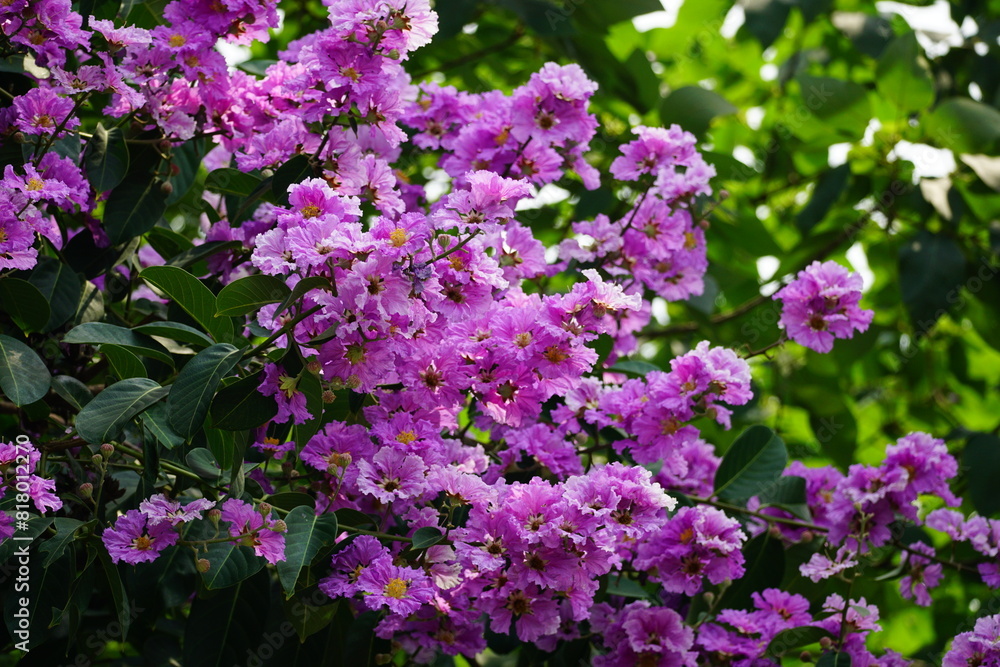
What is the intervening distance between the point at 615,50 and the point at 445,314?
207 centimetres

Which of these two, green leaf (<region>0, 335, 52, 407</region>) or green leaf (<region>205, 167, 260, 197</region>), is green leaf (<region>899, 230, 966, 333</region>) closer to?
green leaf (<region>205, 167, 260, 197</region>)

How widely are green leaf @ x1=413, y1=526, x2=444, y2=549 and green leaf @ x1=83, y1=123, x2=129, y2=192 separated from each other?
76cm

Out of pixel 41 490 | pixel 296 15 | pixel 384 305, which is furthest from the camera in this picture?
pixel 296 15

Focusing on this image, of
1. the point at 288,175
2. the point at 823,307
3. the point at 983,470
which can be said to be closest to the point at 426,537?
the point at 288,175

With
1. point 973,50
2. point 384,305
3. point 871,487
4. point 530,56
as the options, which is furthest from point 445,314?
point 973,50

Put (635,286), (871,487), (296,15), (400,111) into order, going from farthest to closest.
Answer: (296,15) < (635,286) < (871,487) < (400,111)

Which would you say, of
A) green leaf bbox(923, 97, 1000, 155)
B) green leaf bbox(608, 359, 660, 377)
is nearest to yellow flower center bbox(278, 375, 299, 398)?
green leaf bbox(608, 359, 660, 377)

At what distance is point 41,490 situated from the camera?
4.15 ft

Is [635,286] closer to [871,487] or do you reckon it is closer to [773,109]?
[871,487]

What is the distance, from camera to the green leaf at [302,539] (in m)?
1.20

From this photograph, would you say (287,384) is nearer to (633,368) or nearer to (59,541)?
(59,541)

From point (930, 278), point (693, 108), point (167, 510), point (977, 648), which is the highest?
point (167, 510)

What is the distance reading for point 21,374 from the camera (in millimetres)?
1332

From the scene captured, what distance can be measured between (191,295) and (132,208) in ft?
0.95
